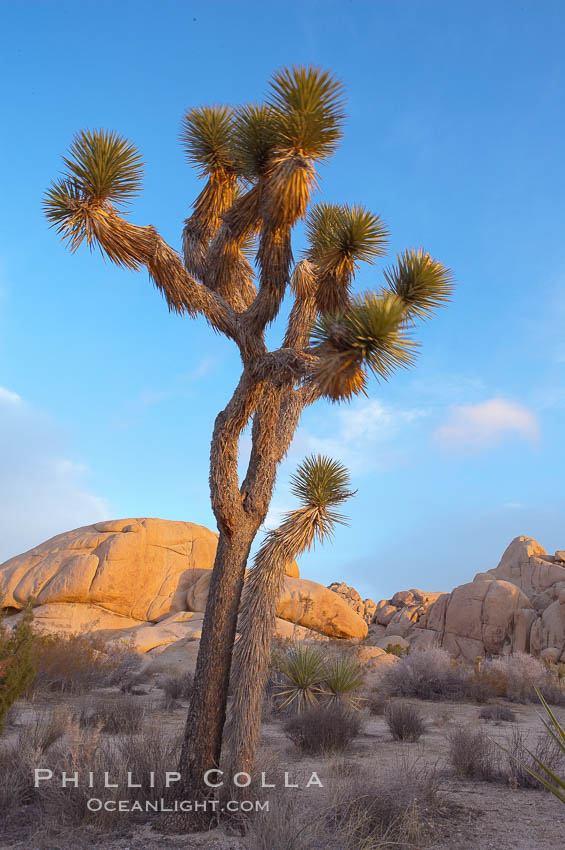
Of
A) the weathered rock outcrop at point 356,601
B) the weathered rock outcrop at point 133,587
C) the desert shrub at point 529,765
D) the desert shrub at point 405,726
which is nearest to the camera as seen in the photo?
the desert shrub at point 529,765

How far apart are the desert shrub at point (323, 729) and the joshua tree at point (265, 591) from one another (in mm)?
3108

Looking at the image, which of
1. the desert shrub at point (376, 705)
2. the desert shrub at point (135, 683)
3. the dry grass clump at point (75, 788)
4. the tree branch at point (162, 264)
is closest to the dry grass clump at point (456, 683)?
the desert shrub at point (376, 705)

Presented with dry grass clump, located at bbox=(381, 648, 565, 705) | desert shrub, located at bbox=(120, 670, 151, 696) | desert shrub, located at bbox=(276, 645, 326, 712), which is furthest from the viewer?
dry grass clump, located at bbox=(381, 648, 565, 705)

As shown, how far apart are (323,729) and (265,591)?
372 centimetres

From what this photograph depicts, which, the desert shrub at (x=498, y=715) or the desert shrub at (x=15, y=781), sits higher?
the desert shrub at (x=498, y=715)

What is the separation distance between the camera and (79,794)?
222 inches

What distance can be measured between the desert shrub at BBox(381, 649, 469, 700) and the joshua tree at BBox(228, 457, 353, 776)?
32.5 feet

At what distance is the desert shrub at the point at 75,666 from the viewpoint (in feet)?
46.4

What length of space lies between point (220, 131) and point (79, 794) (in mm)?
7784

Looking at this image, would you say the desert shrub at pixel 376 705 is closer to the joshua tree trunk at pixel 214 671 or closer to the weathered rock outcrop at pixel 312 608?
the joshua tree trunk at pixel 214 671

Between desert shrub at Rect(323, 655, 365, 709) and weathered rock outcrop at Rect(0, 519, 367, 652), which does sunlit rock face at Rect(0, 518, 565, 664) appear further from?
desert shrub at Rect(323, 655, 365, 709)

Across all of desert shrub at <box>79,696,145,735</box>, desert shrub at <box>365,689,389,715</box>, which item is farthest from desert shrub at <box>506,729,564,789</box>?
desert shrub at <box>79,696,145,735</box>

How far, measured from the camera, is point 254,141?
280 inches

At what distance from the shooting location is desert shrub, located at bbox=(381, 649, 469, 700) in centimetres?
1574
